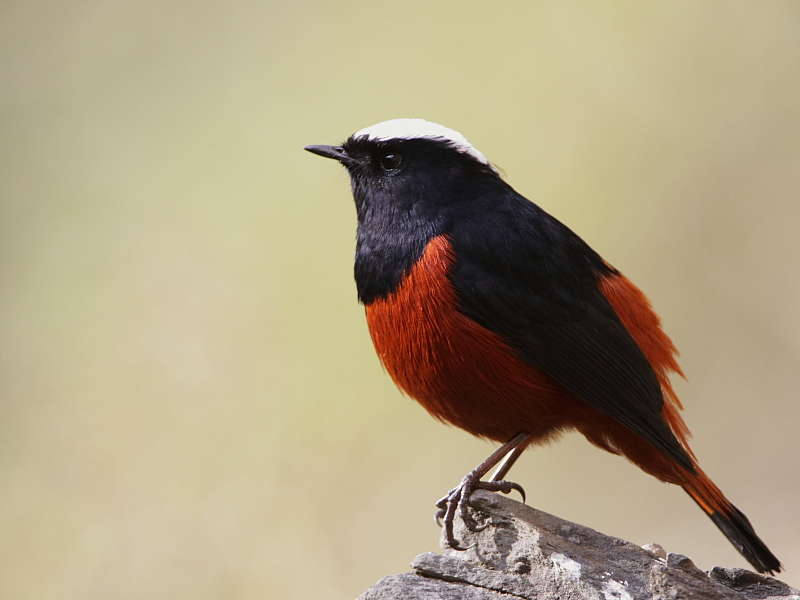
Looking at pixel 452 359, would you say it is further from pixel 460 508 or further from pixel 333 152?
pixel 333 152

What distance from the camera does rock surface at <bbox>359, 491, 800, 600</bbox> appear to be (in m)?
2.22

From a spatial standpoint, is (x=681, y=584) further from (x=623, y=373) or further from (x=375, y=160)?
(x=375, y=160)

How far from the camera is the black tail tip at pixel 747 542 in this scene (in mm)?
2760

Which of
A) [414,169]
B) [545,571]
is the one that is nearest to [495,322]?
[414,169]

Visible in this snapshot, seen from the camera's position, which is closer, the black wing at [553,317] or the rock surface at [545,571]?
the rock surface at [545,571]

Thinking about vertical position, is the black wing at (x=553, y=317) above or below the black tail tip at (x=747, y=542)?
above

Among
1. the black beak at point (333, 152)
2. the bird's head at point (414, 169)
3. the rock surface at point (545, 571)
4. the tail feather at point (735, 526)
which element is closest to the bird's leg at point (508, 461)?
the rock surface at point (545, 571)

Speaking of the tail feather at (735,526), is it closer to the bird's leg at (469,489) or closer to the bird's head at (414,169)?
the bird's leg at (469,489)

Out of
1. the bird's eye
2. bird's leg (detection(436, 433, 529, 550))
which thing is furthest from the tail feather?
the bird's eye

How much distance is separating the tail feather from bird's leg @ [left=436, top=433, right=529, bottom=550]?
0.59 meters

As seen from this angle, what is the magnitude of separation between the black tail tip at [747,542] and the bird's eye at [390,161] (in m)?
1.60

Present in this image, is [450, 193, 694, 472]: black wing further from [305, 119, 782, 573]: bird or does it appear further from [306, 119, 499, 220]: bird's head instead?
[306, 119, 499, 220]: bird's head

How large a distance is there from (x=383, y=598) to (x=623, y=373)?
1043mm

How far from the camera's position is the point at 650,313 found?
121 inches
